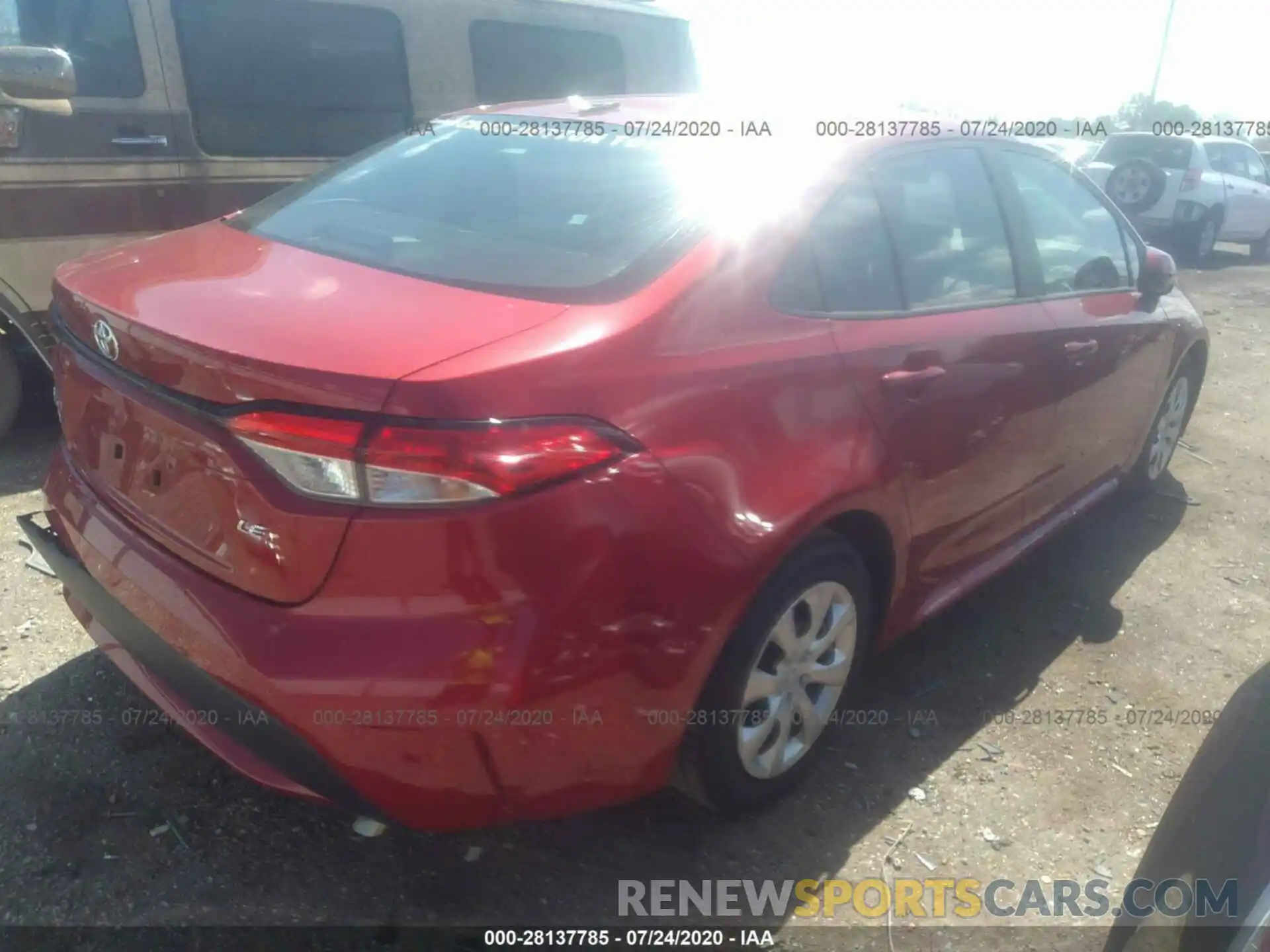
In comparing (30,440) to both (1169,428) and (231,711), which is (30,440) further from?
(1169,428)

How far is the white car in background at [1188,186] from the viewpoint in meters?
12.9

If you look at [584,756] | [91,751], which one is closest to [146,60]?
[91,751]

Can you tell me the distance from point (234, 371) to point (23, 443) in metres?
3.43

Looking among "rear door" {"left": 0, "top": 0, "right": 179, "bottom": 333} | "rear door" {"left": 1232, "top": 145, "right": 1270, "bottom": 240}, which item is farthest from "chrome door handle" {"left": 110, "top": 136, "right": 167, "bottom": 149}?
"rear door" {"left": 1232, "top": 145, "right": 1270, "bottom": 240}

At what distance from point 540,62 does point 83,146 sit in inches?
101

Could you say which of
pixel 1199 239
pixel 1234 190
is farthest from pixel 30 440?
pixel 1234 190

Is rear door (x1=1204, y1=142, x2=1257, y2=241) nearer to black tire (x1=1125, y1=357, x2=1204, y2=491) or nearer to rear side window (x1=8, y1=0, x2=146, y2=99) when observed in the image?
black tire (x1=1125, y1=357, x2=1204, y2=491)

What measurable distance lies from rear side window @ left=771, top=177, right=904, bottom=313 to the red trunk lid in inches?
24.9

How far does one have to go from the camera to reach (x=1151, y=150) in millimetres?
13336

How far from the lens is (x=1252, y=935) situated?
1348 millimetres

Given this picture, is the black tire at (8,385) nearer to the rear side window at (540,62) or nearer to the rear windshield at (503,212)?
the rear windshield at (503,212)

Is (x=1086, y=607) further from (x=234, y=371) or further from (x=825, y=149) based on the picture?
(x=234, y=371)

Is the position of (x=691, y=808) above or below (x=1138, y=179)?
above

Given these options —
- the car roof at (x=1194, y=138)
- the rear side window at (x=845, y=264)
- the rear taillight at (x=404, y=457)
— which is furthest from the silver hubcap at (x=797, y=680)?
the car roof at (x=1194, y=138)
